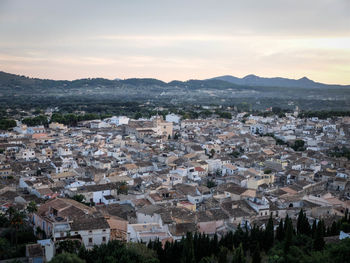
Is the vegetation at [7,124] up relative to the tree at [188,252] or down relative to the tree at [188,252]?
up

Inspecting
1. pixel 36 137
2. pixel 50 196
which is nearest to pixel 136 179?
pixel 50 196

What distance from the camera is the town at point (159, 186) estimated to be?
66.3 ft

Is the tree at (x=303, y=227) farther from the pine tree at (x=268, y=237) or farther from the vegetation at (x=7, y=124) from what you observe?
A: the vegetation at (x=7, y=124)

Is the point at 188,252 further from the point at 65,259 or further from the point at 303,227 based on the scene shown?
the point at 303,227

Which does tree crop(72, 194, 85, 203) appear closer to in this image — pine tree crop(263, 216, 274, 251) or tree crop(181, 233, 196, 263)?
tree crop(181, 233, 196, 263)

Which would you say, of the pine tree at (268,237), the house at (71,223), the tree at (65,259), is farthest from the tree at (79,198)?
the pine tree at (268,237)

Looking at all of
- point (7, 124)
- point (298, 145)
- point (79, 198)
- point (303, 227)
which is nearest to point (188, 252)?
point (303, 227)

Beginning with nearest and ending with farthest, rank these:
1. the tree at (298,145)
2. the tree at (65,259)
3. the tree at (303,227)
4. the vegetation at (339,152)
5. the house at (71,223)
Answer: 1. the tree at (65,259)
2. the house at (71,223)
3. the tree at (303,227)
4. the vegetation at (339,152)
5. the tree at (298,145)

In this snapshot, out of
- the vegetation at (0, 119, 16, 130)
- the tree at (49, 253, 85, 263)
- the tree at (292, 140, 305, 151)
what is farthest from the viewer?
the vegetation at (0, 119, 16, 130)

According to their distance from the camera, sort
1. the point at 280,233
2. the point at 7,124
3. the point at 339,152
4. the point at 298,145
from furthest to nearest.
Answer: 1. the point at 7,124
2. the point at 298,145
3. the point at 339,152
4. the point at 280,233

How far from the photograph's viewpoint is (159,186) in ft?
92.7

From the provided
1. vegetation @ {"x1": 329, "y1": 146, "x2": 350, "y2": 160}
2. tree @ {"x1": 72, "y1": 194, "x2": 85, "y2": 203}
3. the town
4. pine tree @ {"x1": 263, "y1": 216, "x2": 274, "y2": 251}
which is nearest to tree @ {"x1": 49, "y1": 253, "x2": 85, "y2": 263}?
the town

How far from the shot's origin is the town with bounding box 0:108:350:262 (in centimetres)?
2020

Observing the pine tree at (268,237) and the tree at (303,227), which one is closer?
the pine tree at (268,237)
